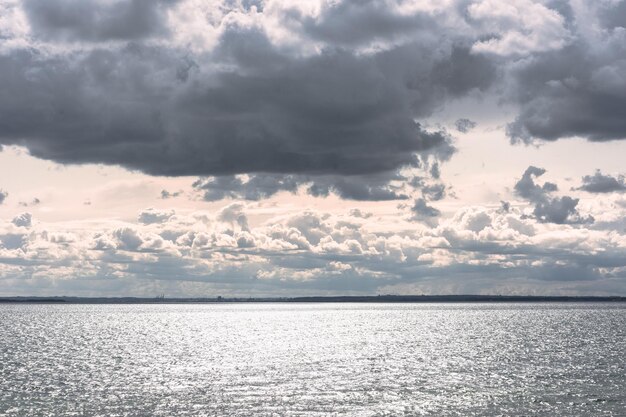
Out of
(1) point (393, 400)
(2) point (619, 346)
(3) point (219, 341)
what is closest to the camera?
(1) point (393, 400)

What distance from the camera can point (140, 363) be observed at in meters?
120

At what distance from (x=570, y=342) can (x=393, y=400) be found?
99.8 meters

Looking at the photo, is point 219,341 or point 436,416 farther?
point 219,341

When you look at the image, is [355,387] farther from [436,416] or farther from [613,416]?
[613,416]

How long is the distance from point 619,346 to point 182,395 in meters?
101

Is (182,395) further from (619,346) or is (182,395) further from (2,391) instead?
(619,346)

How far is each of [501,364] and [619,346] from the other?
156 feet

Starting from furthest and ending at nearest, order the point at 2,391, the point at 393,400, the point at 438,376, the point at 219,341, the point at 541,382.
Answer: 1. the point at 219,341
2. the point at 438,376
3. the point at 541,382
4. the point at 2,391
5. the point at 393,400

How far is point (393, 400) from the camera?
77.1m

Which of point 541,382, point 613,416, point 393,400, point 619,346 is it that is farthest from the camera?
point 619,346

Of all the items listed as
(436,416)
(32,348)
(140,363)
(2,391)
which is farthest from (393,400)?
(32,348)

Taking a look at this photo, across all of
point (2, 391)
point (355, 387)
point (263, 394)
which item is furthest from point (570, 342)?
point (2, 391)

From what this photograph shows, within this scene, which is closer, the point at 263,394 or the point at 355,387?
the point at 263,394

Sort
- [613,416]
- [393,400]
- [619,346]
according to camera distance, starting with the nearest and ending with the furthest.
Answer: [613,416] < [393,400] < [619,346]
